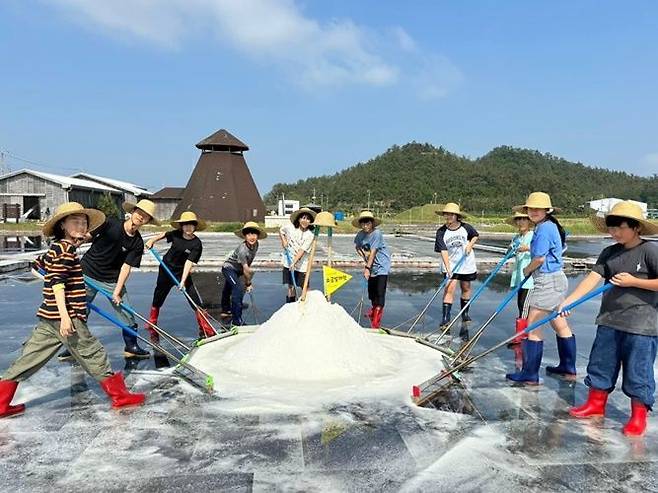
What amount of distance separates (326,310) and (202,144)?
41.5 metres

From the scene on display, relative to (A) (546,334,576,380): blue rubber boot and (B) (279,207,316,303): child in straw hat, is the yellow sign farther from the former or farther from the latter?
(A) (546,334,576,380): blue rubber boot

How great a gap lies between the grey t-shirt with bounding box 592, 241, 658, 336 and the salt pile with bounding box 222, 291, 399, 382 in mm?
1878

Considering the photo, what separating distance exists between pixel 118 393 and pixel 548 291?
349cm

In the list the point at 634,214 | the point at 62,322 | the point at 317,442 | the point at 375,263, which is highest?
the point at 634,214

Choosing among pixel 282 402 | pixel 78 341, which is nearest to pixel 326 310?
pixel 282 402

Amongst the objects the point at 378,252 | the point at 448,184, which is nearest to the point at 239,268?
the point at 378,252

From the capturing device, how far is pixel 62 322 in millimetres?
3584

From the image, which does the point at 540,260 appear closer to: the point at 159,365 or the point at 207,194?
the point at 159,365

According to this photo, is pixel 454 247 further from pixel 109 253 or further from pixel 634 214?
pixel 109 253

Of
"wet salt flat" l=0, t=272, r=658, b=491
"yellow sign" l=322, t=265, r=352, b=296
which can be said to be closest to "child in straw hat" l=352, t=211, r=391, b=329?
"yellow sign" l=322, t=265, r=352, b=296

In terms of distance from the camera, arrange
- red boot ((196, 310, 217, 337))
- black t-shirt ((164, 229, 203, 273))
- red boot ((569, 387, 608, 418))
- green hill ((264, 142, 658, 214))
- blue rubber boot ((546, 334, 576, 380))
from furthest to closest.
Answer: green hill ((264, 142, 658, 214)) < black t-shirt ((164, 229, 203, 273)) < red boot ((196, 310, 217, 337)) < blue rubber boot ((546, 334, 576, 380)) < red boot ((569, 387, 608, 418))

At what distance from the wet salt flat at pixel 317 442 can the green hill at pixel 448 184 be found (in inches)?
2793

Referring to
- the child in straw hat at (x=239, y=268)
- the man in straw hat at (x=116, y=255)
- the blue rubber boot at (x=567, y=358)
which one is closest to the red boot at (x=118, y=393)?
the man in straw hat at (x=116, y=255)

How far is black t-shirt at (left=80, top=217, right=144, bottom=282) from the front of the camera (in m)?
5.08
